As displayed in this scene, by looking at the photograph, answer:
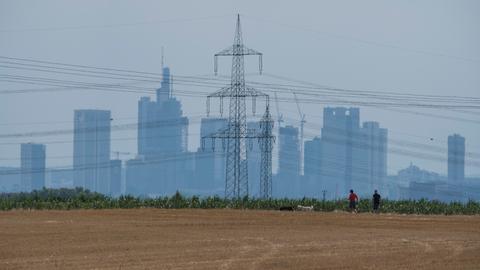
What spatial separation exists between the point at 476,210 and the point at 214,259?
4262 cm

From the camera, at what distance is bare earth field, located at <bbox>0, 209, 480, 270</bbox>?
33.0 meters

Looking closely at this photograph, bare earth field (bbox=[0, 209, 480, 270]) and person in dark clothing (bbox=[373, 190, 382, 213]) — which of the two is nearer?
bare earth field (bbox=[0, 209, 480, 270])

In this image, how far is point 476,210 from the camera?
72875mm

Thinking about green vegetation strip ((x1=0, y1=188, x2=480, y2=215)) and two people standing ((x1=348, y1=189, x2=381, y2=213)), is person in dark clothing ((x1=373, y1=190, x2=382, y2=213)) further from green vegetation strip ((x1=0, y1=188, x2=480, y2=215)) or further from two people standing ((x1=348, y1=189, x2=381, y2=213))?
green vegetation strip ((x1=0, y1=188, x2=480, y2=215))

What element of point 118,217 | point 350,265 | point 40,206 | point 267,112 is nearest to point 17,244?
point 350,265

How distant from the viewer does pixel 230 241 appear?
40562mm

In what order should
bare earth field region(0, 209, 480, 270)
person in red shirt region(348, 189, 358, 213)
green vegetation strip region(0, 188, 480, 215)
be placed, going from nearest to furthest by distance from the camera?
bare earth field region(0, 209, 480, 270)
green vegetation strip region(0, 188, 480, 215)
person in red shirt region(348, 189, 358, 213)

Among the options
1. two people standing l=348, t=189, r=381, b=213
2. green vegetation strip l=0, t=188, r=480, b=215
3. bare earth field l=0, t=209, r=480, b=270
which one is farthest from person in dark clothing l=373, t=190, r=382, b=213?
bare earth field l=0, t=209, r=480, b=270

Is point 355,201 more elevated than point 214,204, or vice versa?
point 355,201

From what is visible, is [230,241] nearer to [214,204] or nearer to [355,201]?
[214,204]

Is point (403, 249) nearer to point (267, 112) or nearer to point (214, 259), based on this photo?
point (214, 259)

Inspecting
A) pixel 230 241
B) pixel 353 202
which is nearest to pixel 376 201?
pixel 353 202

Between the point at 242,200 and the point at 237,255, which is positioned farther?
the point at 242,200

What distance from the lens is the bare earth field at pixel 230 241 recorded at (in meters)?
33.0
